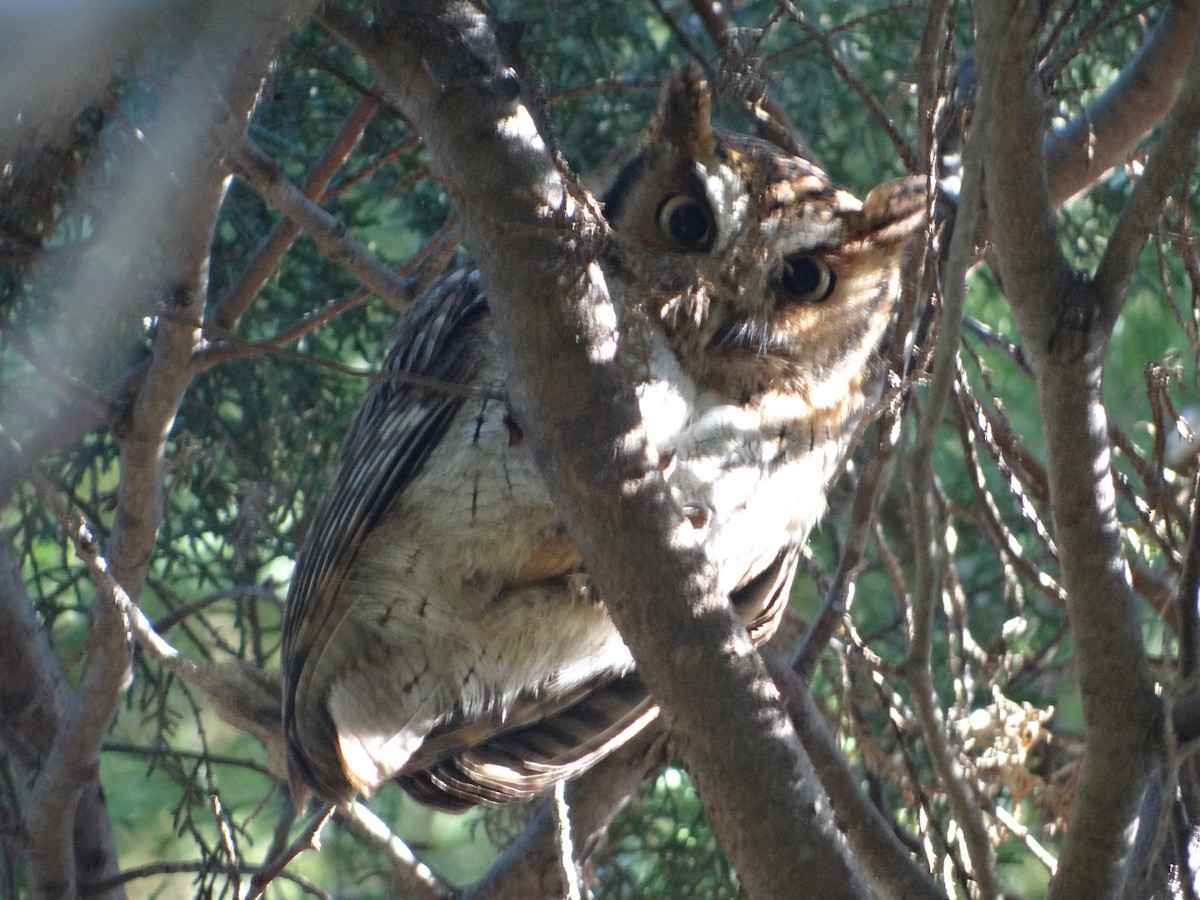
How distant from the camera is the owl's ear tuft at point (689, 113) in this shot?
2.11 meters

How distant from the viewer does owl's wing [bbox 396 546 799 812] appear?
206 centimetres

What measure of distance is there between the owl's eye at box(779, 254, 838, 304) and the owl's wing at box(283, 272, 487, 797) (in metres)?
0.48

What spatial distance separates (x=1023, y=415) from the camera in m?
3.72

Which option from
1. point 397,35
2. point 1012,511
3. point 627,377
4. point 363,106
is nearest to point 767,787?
point 627,377

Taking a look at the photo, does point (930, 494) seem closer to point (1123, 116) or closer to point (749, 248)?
point (749, 248)

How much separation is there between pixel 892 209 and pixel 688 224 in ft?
1.19

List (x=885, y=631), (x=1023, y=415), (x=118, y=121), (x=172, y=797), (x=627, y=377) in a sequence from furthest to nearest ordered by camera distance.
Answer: (x=1023, y=415), (x=172, y=797), (x=885, y=631), (x=118, y=121), (x=627, y=377)

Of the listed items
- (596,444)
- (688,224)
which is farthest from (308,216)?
(596,444)

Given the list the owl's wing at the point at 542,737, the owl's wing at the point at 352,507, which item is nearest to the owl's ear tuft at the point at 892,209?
the owl's wing at the point at 542,737

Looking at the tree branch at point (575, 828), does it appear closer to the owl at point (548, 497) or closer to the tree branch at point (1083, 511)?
the owl at point (548, 497)

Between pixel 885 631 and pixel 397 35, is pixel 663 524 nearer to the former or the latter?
pixel 397 35

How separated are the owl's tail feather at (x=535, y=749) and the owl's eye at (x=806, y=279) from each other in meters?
0.67

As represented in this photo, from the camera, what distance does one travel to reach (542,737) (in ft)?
7.20

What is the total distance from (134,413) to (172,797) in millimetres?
1807
